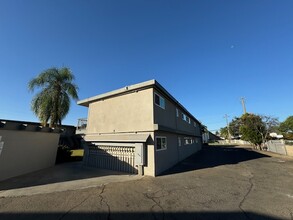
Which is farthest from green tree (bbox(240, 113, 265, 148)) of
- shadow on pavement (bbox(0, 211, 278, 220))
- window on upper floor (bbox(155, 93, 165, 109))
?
shadow on pavement (bbox(0, 211, 278, 220))

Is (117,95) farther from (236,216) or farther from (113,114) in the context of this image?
(236,216)

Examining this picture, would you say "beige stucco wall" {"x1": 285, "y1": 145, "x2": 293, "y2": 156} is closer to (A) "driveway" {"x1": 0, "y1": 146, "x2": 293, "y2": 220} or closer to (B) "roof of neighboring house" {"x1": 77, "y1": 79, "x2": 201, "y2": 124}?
(A) "driveway" {"x1": 0, "y1": 146, "x2": 293, "y2": 220}

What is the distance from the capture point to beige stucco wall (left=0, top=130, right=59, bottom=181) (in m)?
7.12

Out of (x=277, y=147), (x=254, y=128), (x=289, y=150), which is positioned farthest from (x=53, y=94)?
(x=254, y=128)

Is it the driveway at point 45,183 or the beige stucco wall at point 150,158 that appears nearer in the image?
the driveway at point 45,183

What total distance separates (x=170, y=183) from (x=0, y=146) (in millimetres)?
8447

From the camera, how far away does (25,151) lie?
8141mm

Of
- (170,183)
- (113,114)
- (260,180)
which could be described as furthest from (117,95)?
(260,180)

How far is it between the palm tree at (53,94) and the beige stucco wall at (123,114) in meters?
3.62

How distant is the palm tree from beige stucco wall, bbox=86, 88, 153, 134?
362cm

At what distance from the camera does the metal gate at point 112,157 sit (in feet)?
28.5

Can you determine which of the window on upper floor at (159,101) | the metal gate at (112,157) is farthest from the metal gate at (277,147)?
the metal gate at (112,157)

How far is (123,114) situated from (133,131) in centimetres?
150

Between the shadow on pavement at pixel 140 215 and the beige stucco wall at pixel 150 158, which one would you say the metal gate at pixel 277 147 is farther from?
the shadow on pavement at pixel 140 215
